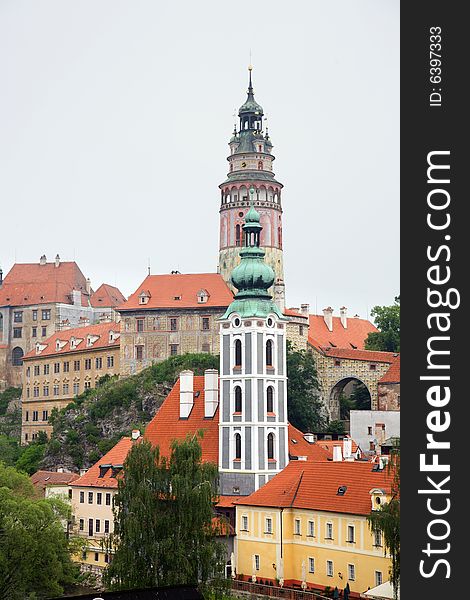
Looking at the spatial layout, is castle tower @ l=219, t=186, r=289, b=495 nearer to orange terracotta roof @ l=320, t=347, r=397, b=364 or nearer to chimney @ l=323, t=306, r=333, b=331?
orange terracotta roof @ l=320, t=347, r=397, b=364

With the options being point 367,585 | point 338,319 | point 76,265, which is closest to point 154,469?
point 367,585

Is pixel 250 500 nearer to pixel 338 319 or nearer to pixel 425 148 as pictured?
pixel 425 148

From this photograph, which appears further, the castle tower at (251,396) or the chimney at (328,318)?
the chimney at (328,318)

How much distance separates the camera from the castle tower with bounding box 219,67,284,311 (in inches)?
2453

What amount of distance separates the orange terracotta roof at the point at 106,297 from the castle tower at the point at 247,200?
48.9ft

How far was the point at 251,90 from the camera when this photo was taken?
220ft

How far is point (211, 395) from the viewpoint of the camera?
136ft

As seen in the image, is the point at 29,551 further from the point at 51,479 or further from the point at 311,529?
the point at 51,479

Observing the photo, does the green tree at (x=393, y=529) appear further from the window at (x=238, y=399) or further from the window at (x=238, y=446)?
the window at (x=238, y=399)

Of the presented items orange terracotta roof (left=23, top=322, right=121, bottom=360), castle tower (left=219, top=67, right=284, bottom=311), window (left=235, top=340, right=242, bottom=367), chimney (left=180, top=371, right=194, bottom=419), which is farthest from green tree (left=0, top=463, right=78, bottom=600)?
castle tower (left=219, top=67, right=284, bottom=311)

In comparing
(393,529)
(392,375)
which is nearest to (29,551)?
(393,529)

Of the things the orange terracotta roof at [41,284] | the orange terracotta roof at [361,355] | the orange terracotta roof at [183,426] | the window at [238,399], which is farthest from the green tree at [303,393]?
the orange terracotta roof at [41,284]

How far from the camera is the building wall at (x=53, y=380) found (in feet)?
204

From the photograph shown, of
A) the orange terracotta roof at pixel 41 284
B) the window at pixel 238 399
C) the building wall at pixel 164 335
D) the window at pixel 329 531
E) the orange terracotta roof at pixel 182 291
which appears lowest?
the window at pixel 329 531
